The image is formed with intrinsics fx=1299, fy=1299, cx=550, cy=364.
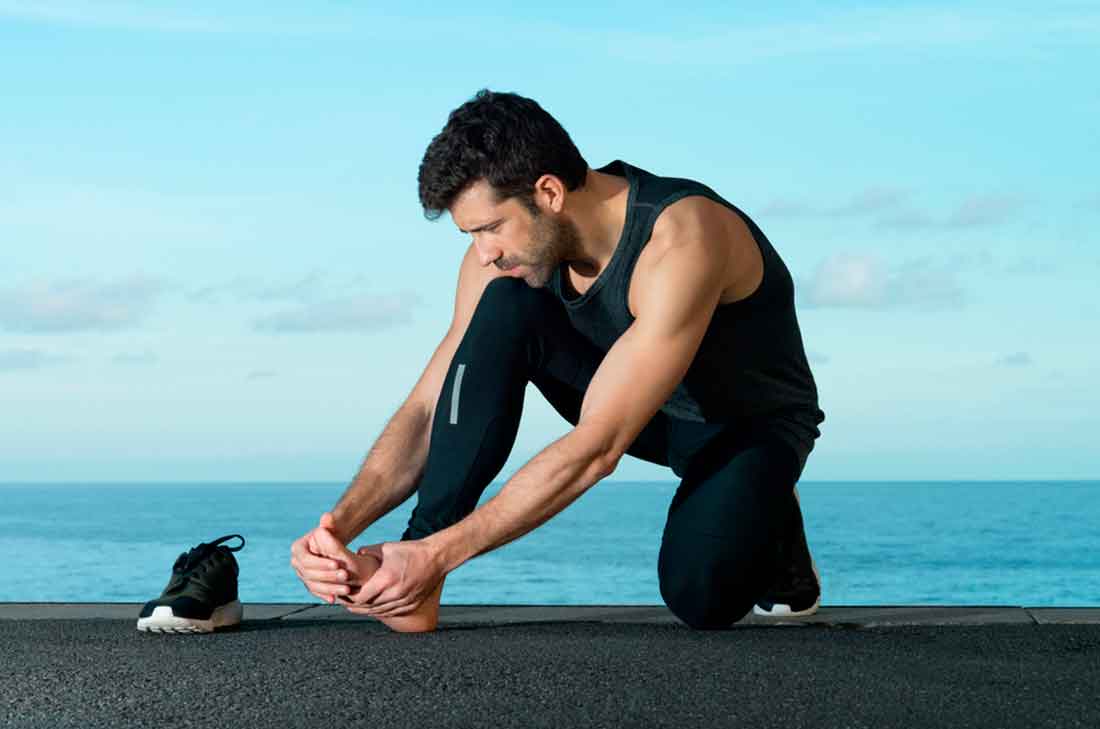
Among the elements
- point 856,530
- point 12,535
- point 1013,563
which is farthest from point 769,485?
point 12,535

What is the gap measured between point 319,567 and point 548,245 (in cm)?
71

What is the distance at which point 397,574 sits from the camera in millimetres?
2133

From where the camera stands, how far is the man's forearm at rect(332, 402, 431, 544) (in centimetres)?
244

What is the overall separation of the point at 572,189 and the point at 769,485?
677mm

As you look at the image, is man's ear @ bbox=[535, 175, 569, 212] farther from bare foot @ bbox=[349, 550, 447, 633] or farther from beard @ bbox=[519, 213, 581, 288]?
bare foot @ bbox=[349, 550, 447, 633]

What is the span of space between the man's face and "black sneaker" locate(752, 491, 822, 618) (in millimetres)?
851

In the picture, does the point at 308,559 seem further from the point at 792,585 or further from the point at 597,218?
the point at 792,585

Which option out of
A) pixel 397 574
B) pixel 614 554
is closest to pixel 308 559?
pixel 397 574

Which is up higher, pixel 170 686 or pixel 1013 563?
pixel 170 686

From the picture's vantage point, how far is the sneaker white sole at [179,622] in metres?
2.55

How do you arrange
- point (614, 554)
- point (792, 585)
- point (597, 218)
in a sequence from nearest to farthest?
1. point (597, 218)
2. point (792, 585)
3. point (614, 554)

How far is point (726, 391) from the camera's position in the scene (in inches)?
102

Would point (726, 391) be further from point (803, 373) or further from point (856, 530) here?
point (856, 530)

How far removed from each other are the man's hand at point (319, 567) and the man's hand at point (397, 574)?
0.12ft
